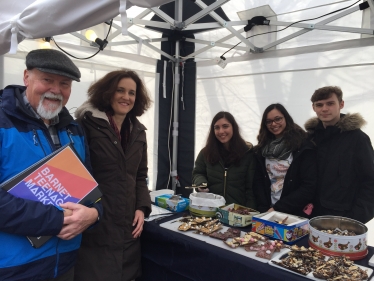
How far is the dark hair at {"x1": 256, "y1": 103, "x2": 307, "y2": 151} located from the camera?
1835mm

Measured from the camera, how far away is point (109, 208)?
1.40m

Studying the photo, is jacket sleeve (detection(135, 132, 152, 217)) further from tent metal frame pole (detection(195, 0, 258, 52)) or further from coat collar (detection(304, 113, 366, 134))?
tent metal frame pole (detection(195, 0, 258, 52))

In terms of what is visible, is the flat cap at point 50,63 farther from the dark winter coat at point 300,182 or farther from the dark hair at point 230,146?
the dark winter coat at point 300,182

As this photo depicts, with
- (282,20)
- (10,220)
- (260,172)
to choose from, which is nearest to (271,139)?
(260,172)

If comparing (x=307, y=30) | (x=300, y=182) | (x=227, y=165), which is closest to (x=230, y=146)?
(x=227, y=165)

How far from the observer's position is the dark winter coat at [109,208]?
1.38m

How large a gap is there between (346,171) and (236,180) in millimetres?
708

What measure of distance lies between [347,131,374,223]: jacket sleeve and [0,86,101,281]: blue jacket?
162cm

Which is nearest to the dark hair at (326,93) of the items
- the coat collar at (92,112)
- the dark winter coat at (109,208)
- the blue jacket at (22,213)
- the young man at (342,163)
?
the young man at (342,163)

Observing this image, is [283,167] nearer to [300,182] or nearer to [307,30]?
[300,182]

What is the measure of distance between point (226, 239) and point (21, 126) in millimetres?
1045

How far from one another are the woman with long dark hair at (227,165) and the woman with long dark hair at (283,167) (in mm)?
76

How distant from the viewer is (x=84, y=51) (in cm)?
262

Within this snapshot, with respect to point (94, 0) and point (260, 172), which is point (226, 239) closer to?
point (260, 172)
